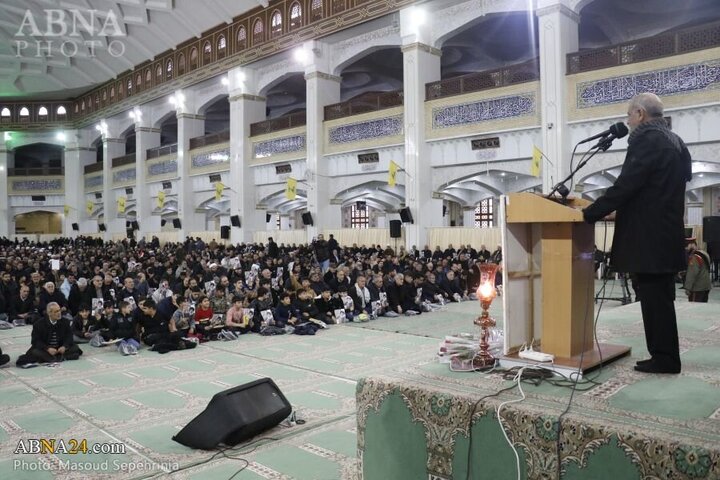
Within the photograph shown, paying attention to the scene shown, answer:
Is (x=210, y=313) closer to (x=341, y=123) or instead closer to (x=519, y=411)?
(x=519, y=411)

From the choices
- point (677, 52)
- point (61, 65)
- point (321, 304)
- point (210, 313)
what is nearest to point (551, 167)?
point (677, 52)

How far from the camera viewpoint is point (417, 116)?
12242 mm

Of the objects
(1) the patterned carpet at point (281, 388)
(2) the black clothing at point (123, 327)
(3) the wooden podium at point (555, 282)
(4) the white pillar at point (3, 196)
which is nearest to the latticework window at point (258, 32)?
(2) the black clothing at point (123, 327)

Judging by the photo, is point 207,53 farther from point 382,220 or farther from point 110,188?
point 110,188

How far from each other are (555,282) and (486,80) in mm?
9984

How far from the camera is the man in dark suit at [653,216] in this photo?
200cm

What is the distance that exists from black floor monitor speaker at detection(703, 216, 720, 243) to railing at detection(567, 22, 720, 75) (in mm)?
3110

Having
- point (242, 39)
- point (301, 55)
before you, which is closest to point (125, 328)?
point (301, 55)

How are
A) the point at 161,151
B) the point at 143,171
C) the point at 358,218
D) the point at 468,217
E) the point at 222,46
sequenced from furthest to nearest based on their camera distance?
the point at 358,218 → the point at 143,171 → the point at 161,151 → the point at 468,217 → the point at 222,46

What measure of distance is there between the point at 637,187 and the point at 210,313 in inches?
228

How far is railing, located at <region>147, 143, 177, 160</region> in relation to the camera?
64.7 ft

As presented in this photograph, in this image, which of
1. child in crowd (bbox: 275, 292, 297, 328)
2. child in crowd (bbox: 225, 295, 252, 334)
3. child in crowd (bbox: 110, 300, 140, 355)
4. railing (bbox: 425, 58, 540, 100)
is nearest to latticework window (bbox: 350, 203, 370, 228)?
railing (bbox: 425, 58, 540, 100)

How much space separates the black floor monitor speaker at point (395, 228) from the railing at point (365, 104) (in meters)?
2.67

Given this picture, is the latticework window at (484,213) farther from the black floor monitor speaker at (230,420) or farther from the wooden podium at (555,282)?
the wooden podium at (555,282)
